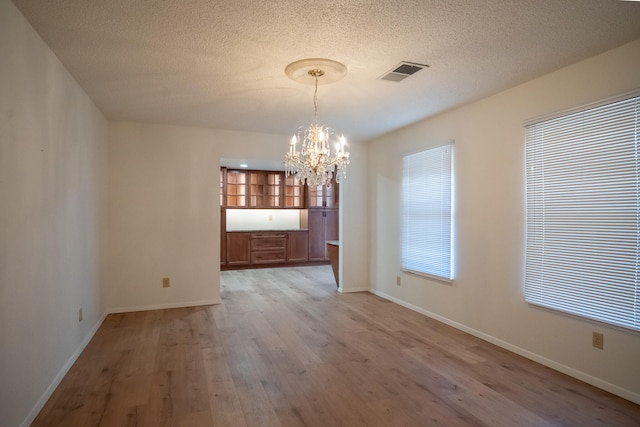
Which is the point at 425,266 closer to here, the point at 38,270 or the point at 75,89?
the point at 38,270

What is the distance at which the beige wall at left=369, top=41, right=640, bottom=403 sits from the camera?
256 cm

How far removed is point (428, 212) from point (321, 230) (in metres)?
4.47

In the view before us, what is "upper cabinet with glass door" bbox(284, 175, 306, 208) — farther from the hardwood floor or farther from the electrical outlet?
the electrical outlet

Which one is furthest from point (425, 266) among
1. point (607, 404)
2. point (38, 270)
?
point (38, 270)

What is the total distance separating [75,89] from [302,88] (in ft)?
6.59

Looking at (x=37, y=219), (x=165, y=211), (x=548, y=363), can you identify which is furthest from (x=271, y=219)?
(x=548, y=363)

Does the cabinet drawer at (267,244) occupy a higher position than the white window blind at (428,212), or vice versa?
the white window blind at (428,212)

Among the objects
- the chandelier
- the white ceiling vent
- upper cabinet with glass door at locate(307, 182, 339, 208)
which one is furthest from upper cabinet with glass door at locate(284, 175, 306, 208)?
the white ceiling vent

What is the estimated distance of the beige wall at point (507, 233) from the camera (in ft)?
8.39

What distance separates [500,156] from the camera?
3441 millimetres

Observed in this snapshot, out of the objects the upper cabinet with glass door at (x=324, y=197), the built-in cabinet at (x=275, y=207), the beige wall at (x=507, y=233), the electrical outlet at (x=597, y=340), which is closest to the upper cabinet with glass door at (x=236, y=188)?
the built-in cabinet at (x=275, y=207)

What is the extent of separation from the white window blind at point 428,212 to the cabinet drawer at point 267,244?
3.94m

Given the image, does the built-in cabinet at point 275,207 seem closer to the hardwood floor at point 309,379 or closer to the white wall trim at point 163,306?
the white wall trim at point 163,306

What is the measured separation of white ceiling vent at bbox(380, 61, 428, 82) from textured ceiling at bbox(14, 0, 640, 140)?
0.06 meters
